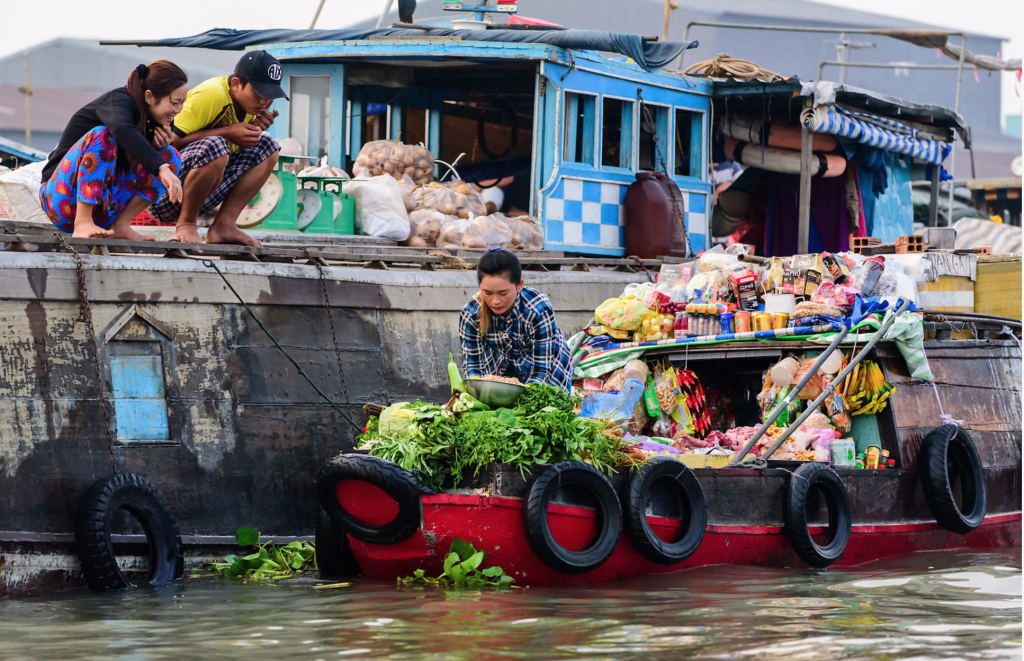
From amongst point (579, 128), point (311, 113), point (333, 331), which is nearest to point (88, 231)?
point (333, 331)

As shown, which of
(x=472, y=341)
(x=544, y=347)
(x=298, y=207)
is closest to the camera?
(x=544, y=347)

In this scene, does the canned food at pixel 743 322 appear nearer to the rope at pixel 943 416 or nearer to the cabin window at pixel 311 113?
the rope at pixel 943 416

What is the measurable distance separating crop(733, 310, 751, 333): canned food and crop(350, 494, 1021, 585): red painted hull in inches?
60.4

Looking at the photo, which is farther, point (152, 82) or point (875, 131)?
point (875, 131)

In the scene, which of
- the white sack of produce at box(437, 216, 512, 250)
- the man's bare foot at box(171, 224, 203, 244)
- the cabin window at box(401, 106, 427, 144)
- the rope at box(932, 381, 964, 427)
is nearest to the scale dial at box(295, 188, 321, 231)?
the white sack of produce at box(437, 216, 512, 250)

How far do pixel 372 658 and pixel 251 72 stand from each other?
4.09 meters

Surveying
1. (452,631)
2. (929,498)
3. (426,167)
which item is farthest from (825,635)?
(426,167)

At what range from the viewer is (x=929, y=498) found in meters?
7.68

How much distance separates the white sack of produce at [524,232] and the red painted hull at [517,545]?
3.76 meters

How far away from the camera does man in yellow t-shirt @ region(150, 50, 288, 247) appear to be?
23.6 ft

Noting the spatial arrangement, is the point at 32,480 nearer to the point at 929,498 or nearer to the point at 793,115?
the point at 929,498

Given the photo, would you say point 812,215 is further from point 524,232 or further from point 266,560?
point 266,560

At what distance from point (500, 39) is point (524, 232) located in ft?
5.20

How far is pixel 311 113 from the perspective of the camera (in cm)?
1080
